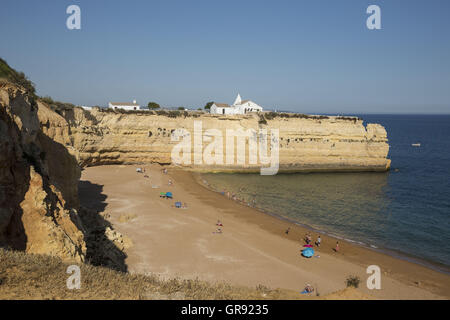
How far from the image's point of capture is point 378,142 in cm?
4634

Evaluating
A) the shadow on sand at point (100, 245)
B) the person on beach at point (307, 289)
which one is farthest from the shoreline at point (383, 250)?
the shadow on sand at point (100, 245)

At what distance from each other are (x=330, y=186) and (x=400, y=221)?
39.3ft

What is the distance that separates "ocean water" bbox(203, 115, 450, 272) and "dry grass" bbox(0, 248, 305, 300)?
17322mm

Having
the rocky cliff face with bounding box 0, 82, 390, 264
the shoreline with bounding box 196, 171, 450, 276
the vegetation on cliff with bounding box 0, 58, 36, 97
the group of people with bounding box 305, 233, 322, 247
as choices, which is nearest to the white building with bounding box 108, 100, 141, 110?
the rocky cliff face with bounding box 0, 82, 390, 264

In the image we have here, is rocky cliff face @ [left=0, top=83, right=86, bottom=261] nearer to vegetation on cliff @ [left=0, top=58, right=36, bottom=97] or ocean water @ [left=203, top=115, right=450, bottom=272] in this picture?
vegetation on cliff @ [left=0, top=58, right=36, bottom=97]

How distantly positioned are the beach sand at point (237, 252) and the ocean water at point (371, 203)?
2.34 metres

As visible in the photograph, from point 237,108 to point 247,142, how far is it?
19.0 metres

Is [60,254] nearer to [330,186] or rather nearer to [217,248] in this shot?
[217,248]

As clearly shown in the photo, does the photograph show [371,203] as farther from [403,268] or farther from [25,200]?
[25,200]

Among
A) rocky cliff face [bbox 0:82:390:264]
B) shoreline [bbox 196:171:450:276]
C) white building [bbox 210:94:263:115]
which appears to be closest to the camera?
rocky cliff face [bbox 0:82:390:264]

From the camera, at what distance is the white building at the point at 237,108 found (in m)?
57.7

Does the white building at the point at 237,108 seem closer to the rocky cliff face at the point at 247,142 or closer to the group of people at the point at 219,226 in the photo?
the rocky cliff face at the point at 247,142

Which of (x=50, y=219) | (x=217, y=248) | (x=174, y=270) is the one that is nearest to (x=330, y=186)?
(x=217, y=248)

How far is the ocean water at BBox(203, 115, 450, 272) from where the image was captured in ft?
70.2
